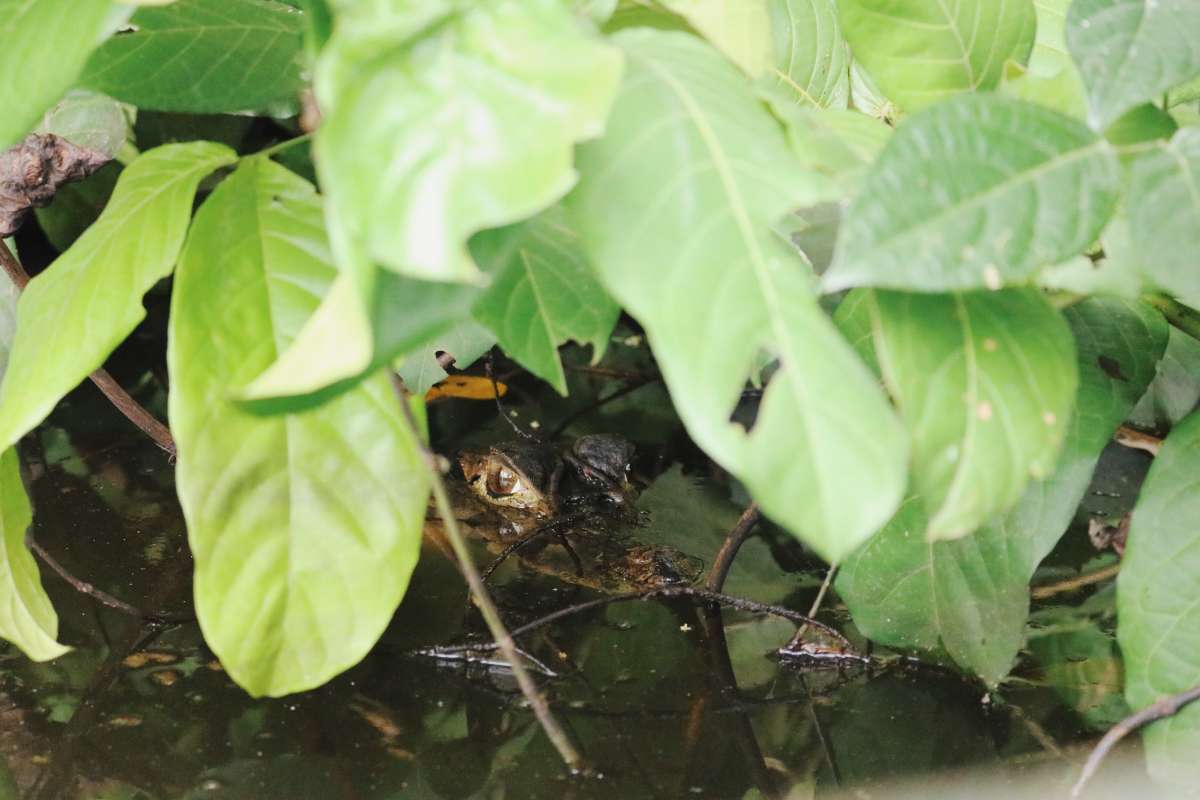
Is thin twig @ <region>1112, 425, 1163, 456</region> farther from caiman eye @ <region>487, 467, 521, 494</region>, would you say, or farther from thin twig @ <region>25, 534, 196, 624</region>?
thin twig @ <region>25, 534, 196, 624</region>

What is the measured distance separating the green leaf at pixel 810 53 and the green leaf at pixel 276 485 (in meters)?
0.55

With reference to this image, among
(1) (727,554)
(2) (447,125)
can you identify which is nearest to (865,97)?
(1) (727,554)

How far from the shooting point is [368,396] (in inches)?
27.6

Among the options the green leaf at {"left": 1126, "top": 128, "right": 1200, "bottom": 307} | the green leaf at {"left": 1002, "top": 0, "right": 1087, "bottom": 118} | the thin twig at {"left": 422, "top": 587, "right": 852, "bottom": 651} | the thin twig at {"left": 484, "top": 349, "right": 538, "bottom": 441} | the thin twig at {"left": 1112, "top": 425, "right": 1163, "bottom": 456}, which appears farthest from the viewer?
the thin twig at {"left": 484, "top": 349, "right": 538, "bottom": 441}

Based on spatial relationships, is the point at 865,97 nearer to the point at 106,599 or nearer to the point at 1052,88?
the point at 1052,88

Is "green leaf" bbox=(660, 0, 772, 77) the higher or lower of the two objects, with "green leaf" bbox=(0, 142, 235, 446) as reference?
higher

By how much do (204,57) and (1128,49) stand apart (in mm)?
662

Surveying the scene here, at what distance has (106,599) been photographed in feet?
3.18

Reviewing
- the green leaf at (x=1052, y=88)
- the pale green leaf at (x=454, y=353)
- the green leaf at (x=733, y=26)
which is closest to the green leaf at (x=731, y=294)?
the green leaf at (x=733, y=26)

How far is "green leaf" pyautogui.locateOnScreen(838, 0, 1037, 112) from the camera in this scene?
72 centimetres

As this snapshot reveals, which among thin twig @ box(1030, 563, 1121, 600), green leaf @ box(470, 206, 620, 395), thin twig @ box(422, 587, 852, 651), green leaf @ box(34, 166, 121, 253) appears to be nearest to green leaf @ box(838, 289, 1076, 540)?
green leaf @ box(470, 206, 620, 395)

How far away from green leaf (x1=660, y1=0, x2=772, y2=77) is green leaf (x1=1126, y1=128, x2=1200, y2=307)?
0.25m

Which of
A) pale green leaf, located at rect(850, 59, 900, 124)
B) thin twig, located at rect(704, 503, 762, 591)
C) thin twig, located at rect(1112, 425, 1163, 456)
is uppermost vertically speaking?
pale green leaf, located at rect(850, 59, 900, 124)

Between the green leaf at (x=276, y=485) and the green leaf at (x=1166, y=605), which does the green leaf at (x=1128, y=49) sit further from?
the green leaf at (x=276, y=485)
